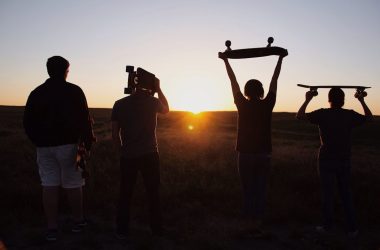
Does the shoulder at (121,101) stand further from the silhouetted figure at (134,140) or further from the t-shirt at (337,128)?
the t-shirt at (337,128)

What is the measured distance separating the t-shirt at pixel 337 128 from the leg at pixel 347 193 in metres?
0.22

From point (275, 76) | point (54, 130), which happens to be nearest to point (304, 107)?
point (275, 76)

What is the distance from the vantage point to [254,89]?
6.08 metres

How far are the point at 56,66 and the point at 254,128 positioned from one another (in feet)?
9.73

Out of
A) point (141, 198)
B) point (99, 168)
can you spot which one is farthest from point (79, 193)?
point (99, 168)

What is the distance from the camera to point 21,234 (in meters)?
6.05

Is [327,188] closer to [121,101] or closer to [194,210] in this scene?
[194,210]

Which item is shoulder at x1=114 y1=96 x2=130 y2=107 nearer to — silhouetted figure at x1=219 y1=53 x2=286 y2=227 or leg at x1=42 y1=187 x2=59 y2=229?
leg at x1=42 y1=187 x2=59 y2=229

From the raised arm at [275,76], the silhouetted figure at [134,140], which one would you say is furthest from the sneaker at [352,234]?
the silhouetted figure at [134,140]

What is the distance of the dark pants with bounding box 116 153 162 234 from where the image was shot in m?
5.79

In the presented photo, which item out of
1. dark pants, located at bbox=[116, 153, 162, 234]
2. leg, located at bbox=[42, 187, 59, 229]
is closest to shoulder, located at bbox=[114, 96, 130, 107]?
dark pants, located at bbox=[116, 153, 162, 234]

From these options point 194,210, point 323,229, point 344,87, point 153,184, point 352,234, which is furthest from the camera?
point 194,210

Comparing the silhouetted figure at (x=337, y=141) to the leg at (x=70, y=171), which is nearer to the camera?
the leg at (x=70, y=171)

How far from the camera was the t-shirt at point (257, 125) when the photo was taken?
19.9 feet
